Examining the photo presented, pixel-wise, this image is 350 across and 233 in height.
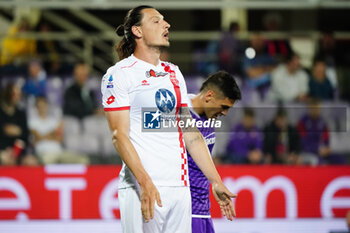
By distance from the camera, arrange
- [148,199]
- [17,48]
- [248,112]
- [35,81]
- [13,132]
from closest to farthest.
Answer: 1. [148,199]
2. [13,132]
3. [248,112]
4. [35,81]
5. [17,48]

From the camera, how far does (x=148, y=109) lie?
3654 millimetres

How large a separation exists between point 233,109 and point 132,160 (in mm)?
5164

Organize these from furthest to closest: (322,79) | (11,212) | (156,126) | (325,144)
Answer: (322,79)
(325,144)
(11,212)
(156,126)

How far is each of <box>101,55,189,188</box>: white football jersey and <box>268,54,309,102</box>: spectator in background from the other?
571 cm

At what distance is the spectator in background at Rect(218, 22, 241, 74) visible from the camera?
947 cm

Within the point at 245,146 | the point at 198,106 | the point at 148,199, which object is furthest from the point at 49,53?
the point at 148,199

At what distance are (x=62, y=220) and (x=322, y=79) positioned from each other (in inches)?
178

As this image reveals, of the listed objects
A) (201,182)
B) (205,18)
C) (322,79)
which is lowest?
(201,182)

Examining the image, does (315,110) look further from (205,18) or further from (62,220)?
(205,18)

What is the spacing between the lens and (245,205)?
26.1ft

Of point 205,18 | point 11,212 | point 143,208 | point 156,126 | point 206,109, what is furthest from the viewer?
point 205,18

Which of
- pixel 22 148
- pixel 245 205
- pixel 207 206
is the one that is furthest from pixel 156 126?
pixel 22 148

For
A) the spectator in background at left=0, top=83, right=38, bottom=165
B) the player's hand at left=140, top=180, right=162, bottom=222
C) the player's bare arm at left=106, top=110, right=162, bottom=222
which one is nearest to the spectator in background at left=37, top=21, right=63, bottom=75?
the spectator in background at left=0, top=83, right=38, bottom=165

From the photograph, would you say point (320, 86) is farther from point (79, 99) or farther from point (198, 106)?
point (198, 106)
